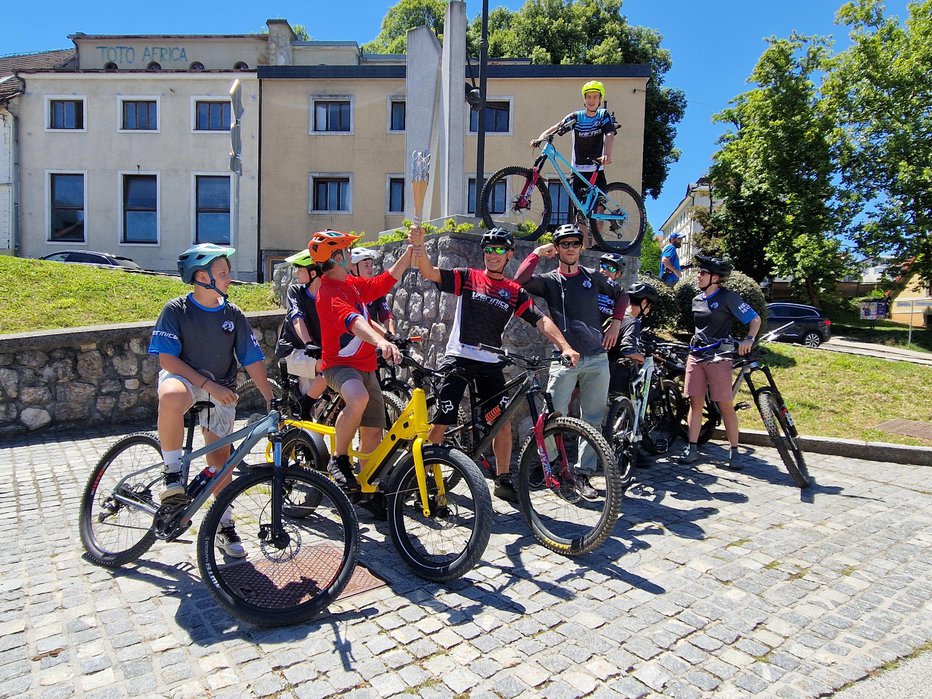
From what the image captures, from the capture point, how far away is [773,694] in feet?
8.93

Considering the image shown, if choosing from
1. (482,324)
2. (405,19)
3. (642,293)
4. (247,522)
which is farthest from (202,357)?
(405,19)

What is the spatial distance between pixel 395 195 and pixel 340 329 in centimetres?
2203

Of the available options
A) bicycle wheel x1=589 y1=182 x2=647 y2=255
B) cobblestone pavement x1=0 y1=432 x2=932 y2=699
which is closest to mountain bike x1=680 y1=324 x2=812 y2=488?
cobblestone pavement x1=0 y1=432 x2=932 y2=699

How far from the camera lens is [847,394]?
892 cm

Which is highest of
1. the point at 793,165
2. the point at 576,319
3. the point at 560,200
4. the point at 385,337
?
the point at 793,165

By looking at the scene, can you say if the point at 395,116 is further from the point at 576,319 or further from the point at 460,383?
the point at 460,383

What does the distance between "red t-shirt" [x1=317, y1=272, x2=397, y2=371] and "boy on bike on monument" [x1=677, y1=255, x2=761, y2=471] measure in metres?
3.31

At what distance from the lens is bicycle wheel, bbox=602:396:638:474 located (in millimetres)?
5378

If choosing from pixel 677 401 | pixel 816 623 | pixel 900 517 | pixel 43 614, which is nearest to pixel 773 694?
pixel 816 623

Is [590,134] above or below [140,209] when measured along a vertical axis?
below

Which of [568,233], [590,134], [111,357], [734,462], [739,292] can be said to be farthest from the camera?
[739,292]

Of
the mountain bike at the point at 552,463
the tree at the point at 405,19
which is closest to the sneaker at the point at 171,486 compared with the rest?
the mountain bike at the point at 552,463

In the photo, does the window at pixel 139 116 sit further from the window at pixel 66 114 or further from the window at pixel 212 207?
the window at pixel 212 207

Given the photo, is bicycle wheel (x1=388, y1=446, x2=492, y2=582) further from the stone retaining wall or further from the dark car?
the dark car
